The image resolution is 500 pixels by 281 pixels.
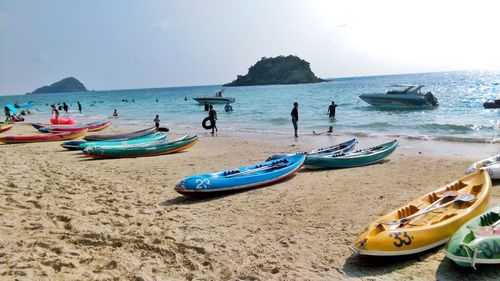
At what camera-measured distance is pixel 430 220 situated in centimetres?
586

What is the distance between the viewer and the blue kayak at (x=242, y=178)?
8.20 meters

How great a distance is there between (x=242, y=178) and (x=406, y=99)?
24907 millimetres

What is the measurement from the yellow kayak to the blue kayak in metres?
3.49

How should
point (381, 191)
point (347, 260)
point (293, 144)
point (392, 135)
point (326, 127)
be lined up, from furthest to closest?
1. point (326, 127)
2. point (392, 135)
3. point (293, 144)
4. point (381, 191)
5. point (347, 260)

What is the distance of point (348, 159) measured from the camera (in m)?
11.1

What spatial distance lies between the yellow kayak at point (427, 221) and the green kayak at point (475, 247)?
1.30ft

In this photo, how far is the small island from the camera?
131125 millimetres

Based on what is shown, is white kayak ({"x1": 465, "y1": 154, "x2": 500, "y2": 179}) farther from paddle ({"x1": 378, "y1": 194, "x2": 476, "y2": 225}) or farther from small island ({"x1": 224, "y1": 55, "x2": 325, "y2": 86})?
small island ({"x1": 224, "y1": 55, "x2": 325, "y2": 86})

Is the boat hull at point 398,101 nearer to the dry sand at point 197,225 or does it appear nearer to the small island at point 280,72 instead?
the dry sand at point 197,225

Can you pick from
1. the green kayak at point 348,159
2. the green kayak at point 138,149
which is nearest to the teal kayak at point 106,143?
the green kayak at point 138,149

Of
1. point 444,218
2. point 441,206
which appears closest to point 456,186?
point 441,206

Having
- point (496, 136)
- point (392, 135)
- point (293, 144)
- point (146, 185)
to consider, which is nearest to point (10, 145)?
point (146, 185)

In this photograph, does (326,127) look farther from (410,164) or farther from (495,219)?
(495,219)

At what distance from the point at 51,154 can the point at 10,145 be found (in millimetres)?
3717
